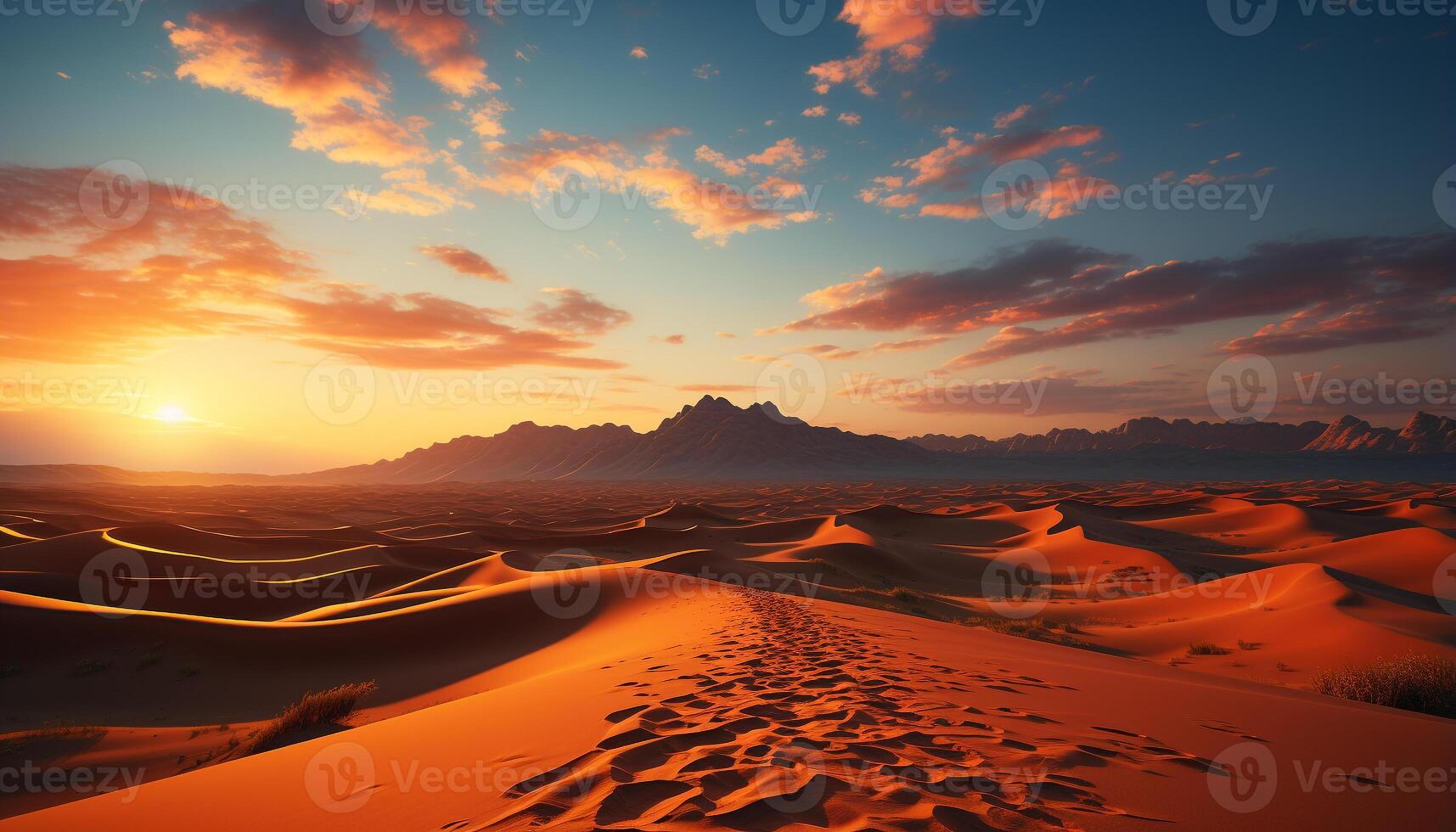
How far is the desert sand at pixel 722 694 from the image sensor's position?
136 inches

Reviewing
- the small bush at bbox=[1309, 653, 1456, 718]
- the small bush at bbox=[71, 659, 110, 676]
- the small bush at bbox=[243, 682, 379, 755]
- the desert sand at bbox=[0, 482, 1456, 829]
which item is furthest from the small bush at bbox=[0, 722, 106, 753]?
the small bush at bbox=[1309, 653, 1456, 718]

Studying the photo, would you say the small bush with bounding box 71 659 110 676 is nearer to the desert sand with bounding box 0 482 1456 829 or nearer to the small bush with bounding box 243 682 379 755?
the desert sand with bounding box 0 482 1456 829

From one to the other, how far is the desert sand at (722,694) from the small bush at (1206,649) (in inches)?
6.7

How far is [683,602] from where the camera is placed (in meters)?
13.5

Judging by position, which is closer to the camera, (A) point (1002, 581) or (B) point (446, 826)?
(B) point (446, 826)

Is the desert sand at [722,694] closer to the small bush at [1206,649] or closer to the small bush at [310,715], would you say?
the small bush at [1206,649]

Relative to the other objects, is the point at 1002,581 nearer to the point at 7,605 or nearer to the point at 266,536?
the point at 7,605

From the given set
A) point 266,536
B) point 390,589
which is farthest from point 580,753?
point 266,536

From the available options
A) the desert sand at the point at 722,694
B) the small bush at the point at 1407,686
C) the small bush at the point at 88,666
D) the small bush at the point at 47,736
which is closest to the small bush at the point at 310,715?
the desert sand at the point at 722,694

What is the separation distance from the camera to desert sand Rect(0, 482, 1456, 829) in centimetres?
345

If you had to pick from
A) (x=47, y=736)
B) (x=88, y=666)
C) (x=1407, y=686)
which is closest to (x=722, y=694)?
(x=1407, y=686)

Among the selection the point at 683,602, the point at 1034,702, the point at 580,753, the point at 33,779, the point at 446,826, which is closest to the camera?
the point at 446,826

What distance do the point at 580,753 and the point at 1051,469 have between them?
185052 mm

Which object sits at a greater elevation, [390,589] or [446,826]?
[446,826]
